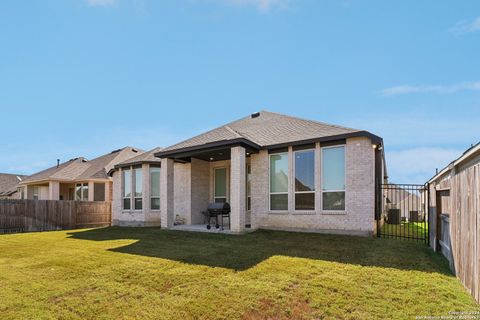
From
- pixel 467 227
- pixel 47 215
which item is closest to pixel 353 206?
pixel 467 227

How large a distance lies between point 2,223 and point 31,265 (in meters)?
12.3

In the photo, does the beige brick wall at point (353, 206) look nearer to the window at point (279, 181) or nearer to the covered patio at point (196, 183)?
the window at point (279, 181)

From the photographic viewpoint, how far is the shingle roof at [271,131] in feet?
38.3

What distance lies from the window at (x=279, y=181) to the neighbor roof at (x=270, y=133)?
652 millimetres

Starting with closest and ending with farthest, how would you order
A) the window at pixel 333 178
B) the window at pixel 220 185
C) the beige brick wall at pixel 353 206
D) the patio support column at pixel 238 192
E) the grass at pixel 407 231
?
the beige brick wall at pixel 353 206 < the window at pixel 333 178 < the grass at pixel 407 231 < the patio support column at pixel 238 192 < the window at pixel 220 185

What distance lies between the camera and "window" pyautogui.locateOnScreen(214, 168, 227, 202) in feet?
50.2

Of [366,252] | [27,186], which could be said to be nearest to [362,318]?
[366,252]

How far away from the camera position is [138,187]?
17188 mm

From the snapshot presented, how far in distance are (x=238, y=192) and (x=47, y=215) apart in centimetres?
1342

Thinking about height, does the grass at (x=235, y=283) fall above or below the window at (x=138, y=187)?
below

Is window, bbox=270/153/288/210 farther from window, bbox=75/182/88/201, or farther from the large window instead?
the large window

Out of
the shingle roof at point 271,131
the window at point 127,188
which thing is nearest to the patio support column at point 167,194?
the shingle roof at point 271,131

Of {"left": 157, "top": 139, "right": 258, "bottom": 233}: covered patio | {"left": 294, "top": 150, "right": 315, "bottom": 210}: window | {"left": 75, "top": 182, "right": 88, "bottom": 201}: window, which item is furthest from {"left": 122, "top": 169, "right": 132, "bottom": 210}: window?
{"left": 294, "top": 150, "right": 315, "bottom": 210}: window

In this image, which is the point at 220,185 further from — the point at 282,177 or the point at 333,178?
the point at 333,178
